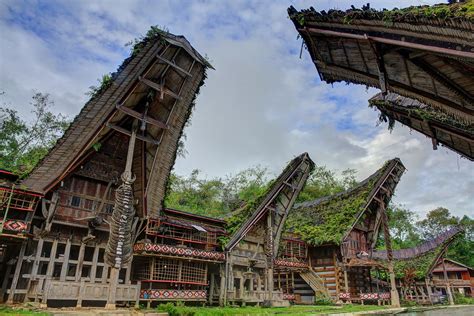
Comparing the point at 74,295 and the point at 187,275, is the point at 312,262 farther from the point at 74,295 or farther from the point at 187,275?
the point at 74,295

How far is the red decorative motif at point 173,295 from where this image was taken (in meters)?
15.3

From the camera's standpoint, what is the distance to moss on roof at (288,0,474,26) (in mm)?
4016

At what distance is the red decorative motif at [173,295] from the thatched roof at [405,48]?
13209mm

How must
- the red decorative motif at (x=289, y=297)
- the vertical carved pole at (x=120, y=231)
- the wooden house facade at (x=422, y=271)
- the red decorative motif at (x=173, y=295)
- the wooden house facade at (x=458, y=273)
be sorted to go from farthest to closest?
the wooden house facade at (x=458, y=273)
the wooden house facade at (x=422, y=271)
the red decorative motif at (x=289, y=297)
the red decorative motif at (x=173, y=295)
the vertical carved pole at (x=120, y=231)

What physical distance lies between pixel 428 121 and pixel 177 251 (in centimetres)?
1304

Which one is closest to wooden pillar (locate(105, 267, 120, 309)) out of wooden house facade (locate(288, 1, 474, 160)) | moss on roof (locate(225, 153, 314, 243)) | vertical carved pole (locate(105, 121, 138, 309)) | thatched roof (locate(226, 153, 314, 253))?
vertical carved pole (locate(105, 121, 138, 309))

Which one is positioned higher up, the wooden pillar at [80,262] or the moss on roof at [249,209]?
the moss on roof at [249,209]

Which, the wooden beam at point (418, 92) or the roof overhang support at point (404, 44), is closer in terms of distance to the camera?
the roof overhang support at point (404, 44)

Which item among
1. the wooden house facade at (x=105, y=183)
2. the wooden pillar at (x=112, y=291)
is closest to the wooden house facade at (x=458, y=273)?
the wooden house facade at (x=105, y=183)

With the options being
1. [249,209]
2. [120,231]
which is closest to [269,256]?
[249,209]

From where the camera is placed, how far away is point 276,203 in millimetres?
22906

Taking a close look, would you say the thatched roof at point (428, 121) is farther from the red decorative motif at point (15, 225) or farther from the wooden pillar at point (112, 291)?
the red decorative motif at point (15, 225)

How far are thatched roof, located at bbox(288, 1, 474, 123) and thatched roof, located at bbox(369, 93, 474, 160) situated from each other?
1.25 metres

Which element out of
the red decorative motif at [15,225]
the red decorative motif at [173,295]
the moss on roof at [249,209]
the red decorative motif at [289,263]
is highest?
the moss on roof at [249,209]
